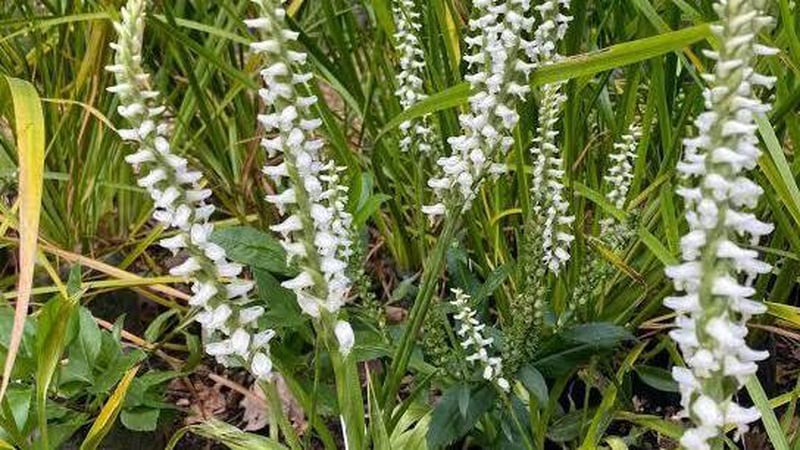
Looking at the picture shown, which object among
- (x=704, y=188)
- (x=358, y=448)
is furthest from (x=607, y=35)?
(x=704, y=188)

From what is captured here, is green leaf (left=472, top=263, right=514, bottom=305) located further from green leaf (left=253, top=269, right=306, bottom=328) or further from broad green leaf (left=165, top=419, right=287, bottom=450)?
broad green leaf (left=165, top=419, right=287, bottom=450)

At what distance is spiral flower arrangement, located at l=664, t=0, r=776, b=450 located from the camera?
0.91 m

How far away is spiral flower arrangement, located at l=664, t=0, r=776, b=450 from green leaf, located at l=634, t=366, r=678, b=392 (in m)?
0.94

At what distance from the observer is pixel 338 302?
133cm

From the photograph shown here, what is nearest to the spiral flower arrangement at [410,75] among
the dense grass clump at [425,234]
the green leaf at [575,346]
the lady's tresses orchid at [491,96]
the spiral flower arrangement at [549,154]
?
the dense grass clump at [425,234]

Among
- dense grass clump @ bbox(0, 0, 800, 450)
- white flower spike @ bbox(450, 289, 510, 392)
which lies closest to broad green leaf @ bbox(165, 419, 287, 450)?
dense grass clump @ bbox(0, 0, 800, 450)

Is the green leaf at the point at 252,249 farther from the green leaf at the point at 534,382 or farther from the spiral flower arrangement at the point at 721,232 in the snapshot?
→ the spiral flower arrangement at the point at 721,232

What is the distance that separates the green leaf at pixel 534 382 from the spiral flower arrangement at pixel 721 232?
2.09ft

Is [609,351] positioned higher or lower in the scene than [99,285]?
lower

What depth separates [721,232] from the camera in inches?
37.0

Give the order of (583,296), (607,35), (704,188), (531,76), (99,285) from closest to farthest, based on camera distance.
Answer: (704,188), (531,76), (583,296), (99,285), (607,35)

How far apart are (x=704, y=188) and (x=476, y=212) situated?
1288 millimetres

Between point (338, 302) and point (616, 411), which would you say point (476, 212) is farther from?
point (338, 302)

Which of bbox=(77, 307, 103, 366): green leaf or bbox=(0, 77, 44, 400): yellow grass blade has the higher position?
bbox=(0, 77, 44, 400): yellow grass blade
